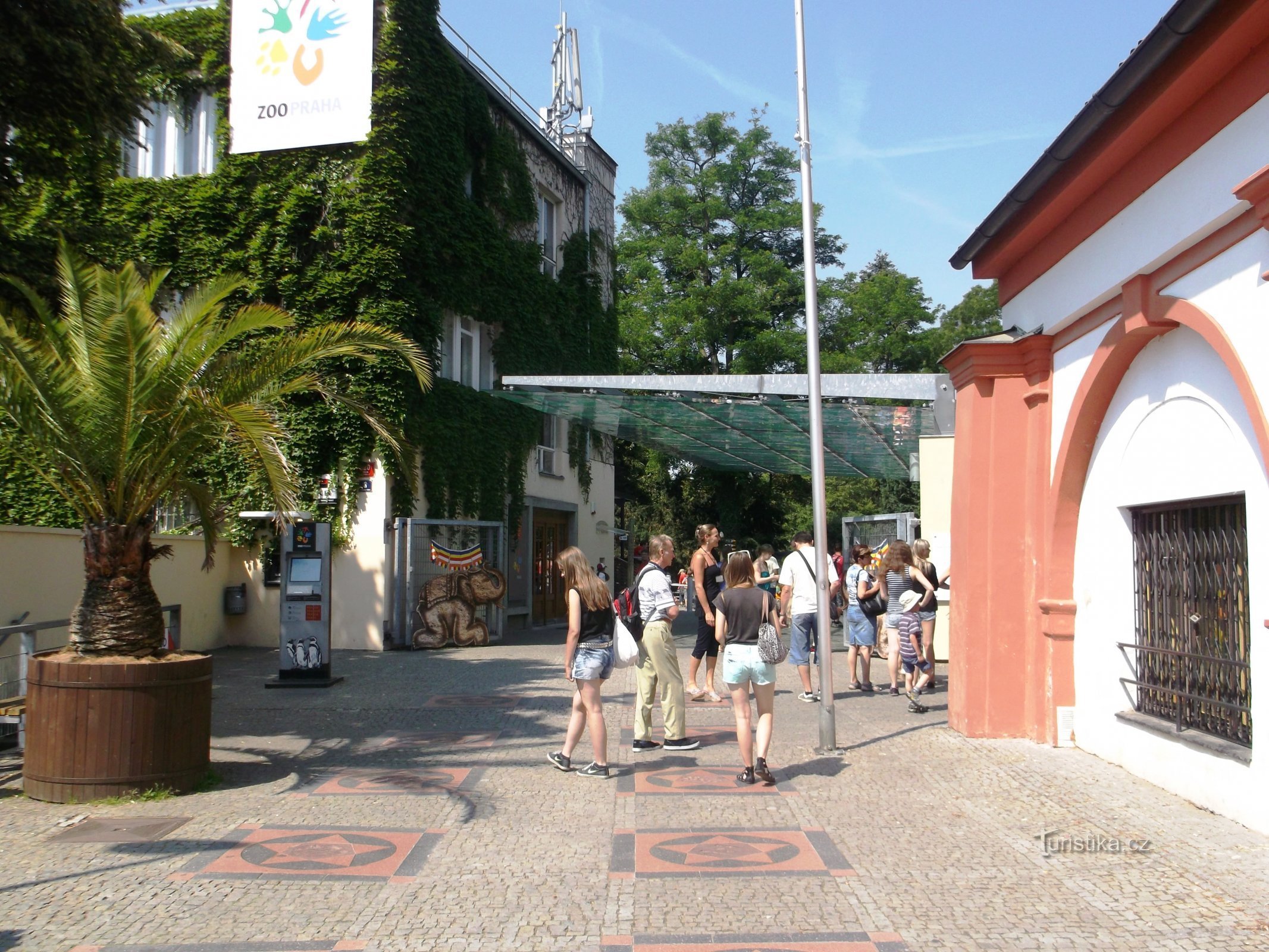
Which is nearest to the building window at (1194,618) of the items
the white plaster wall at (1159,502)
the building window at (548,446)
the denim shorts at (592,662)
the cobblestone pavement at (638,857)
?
the white plaster wall at (1159,502)

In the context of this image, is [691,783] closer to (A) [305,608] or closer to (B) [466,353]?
(A) [305,608]

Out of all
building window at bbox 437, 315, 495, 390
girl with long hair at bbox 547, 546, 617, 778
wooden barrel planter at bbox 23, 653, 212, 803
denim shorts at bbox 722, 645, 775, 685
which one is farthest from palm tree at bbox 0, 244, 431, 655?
building window at bbox 437, 315, 495, 390

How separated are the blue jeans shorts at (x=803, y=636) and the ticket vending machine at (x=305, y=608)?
524 centimetres

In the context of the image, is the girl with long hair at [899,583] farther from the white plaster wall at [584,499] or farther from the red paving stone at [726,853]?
the white plaster wall at [584,499]

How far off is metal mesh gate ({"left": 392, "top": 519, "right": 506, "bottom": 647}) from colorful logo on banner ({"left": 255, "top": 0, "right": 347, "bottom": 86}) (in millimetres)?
7013

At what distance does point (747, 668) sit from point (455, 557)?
11.0 m

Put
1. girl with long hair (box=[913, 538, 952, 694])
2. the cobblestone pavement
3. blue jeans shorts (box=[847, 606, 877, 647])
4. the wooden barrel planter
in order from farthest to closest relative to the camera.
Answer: blue jeans shorts (box=[847, 606, 877, 647])
girl with long hair (box=[913, 538, 952, 694])
the wooden barrel planter
the cobblestone pavement

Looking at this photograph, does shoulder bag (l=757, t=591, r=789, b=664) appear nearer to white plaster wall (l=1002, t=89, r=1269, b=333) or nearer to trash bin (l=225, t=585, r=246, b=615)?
white plaster wall (l=1002, t=89, r=1269, b=333)

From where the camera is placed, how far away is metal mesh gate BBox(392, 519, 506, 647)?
56.6 ft

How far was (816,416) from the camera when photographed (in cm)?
919

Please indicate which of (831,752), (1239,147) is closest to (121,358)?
(831,752)

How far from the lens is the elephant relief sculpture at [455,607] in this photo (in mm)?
17406

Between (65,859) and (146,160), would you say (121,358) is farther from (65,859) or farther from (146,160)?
(146,160)

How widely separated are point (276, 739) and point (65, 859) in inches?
143
